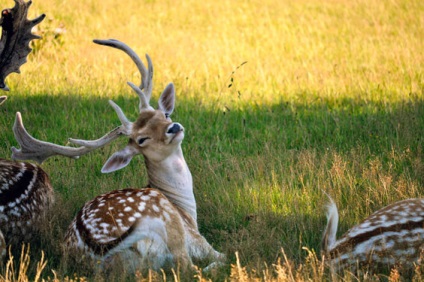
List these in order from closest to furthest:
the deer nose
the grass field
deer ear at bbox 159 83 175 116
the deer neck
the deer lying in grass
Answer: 1. the deer lying in grass
2. the deer nose
3. the deer neck
4. the grass field
5. deer ear at bbox 159 83 175 116

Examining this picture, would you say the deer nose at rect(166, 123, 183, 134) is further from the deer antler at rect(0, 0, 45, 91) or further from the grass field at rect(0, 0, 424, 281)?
the deer antler at rect(0, 0, 45, 91)

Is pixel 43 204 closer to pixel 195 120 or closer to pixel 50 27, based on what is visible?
pixel 195 120

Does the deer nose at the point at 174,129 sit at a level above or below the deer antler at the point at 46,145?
above

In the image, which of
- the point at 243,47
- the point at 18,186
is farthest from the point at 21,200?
the point at 243,47

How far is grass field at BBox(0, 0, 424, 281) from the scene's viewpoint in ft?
18.7

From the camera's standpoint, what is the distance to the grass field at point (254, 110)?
5688 millimetres

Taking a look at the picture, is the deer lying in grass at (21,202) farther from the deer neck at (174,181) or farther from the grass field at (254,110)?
the deer neck at (174,181)

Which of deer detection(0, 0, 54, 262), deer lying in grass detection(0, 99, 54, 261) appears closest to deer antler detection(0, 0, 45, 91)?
deer detection(0, 0, 54, 262)

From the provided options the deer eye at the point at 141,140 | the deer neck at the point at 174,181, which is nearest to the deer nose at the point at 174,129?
the deer eye at the point at 141,140

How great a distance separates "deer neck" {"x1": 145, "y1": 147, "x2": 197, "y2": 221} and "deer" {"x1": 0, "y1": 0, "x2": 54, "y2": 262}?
2.63ft

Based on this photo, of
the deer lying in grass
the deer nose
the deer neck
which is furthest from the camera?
the deer neck

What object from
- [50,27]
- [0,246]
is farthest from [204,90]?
[0,246]

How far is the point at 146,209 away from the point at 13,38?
2019 mm

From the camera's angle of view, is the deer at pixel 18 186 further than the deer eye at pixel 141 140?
No
